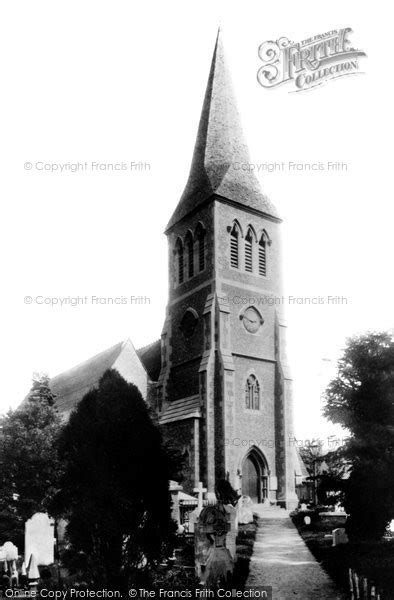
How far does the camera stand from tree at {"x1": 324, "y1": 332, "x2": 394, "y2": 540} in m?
17.2

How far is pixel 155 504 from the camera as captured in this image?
437 inches

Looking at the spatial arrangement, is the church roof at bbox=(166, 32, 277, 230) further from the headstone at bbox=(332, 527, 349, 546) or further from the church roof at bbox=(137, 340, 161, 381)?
the headstone at bbox=(332, 527, 349, 546)

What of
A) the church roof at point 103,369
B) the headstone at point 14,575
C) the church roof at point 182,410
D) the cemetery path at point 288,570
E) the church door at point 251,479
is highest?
the church roof at point 103,369

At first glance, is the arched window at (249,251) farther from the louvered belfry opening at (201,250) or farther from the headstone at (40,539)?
the headstone at (40,539)

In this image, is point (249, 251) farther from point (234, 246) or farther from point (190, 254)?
point (190, 254)

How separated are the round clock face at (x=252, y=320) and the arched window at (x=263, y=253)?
271cm

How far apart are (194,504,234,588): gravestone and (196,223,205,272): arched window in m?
20.7

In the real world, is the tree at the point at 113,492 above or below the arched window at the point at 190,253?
below

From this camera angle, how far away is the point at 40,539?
55.3ft

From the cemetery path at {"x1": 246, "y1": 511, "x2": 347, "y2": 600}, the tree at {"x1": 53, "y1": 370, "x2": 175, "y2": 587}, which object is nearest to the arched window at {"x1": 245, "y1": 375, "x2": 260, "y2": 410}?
the cemetery path at {"x1": 246, "y1": 511, "x2": 347, "y2": 600}

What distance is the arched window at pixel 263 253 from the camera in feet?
112

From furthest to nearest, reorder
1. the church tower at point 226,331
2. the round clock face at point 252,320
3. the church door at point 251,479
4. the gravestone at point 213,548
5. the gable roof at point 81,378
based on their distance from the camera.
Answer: the gable roof at point 81,378 < the round clock face at point 252,320 < the church door at point 251,479 < the church tower at point 226,331 < the gravestone at point 213,548

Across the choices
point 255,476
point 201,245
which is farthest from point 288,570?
point 201,245

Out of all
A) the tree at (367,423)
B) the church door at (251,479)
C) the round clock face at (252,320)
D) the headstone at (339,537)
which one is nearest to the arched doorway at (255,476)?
the church door at (251,479)
